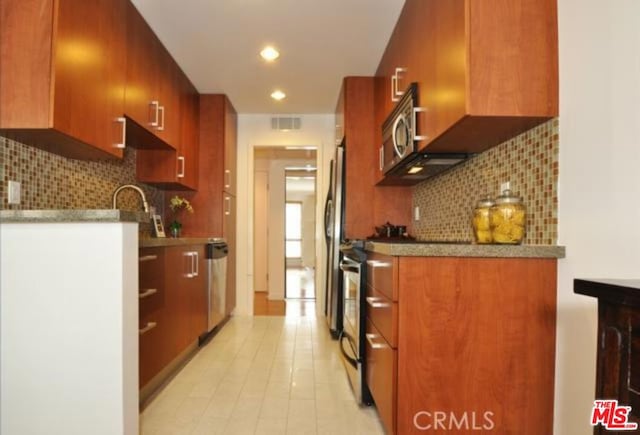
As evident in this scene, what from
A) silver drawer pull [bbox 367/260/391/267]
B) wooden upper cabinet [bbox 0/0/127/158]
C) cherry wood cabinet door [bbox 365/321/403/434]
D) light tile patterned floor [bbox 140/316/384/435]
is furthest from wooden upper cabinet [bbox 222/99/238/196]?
cherry wood cabinet door [bbox 365/321/403/434]

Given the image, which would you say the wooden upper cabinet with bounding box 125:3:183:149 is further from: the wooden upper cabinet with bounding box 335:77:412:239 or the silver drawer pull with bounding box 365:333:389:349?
the silver drawer pull with bounding box 365:333:389:349

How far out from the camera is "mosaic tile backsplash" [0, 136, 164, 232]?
1.83 meters

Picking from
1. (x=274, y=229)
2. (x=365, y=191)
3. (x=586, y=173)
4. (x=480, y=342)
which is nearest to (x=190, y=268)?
(x=365, y=191)

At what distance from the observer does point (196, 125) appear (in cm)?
383

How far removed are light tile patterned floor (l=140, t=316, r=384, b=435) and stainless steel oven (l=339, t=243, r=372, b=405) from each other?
10 centimetres

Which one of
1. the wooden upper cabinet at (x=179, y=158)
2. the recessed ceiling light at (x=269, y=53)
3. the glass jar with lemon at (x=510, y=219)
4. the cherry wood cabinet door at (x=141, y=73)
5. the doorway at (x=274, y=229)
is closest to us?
the glass jar with lemon at (x=510, y=219)

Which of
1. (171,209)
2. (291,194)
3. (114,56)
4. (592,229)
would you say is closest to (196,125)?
(171,209)

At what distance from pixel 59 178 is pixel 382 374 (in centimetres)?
206

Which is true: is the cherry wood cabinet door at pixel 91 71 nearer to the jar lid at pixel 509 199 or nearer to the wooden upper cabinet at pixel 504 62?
the wooden upper cabinet at pixel 504 62

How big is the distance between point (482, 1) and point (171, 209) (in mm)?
3272

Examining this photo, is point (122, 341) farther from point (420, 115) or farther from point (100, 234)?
point (420, 115)

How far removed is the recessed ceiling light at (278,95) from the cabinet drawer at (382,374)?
268 cm

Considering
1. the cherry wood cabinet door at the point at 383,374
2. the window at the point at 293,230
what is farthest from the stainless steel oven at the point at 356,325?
the window at the point at 293,230

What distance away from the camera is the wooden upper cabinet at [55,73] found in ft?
5.24
